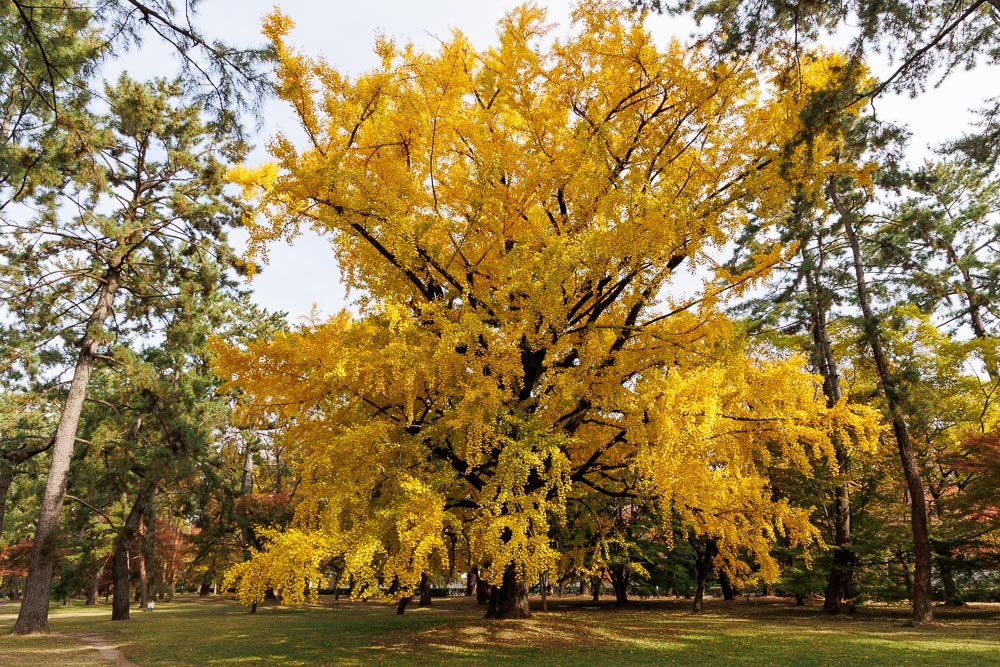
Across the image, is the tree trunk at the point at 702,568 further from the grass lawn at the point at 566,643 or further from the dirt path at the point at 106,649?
the dirt path at the point at 106,649

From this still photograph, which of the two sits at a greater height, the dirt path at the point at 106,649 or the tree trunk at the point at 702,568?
the tree trunk at the point at 702,568

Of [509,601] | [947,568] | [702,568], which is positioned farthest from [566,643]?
[947,568]

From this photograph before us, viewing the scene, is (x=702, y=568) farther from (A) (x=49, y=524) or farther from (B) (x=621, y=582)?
(A) (x=49, y=524)

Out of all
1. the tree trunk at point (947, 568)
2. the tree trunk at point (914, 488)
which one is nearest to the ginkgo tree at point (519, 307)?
the tree trunk at point (914, 488)

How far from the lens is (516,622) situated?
35.3ft

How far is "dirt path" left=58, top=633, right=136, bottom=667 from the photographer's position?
30.7 ft

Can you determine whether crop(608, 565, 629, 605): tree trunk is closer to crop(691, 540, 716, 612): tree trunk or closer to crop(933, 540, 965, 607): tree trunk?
crop(691, 540, 716, 612): tree trunk

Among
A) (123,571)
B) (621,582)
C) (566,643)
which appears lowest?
(621,582)

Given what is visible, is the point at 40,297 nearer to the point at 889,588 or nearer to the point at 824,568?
the point at 824,568

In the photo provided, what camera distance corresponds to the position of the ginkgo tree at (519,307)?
6.90 meters

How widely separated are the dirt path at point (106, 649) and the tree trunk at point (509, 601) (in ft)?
A: 20.9

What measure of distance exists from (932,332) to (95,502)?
116 feet

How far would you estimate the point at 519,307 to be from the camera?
8422 mm

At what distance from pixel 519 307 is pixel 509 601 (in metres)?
6.64
